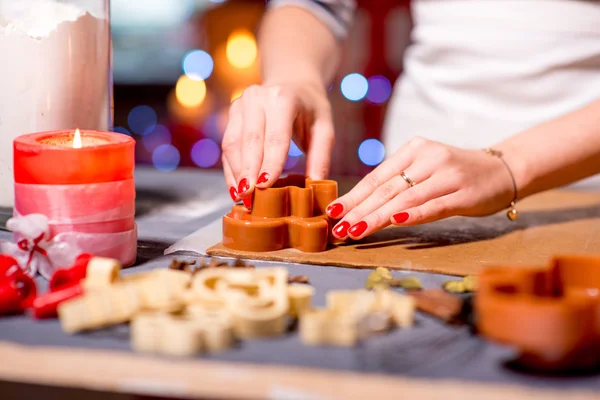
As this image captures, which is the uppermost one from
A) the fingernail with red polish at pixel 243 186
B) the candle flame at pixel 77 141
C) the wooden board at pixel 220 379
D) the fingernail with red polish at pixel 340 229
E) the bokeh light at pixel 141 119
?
the bokeh light at pixel 141 119

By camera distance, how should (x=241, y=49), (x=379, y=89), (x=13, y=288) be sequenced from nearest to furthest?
(x=13, y=288)
(x=379, y=89)
(x=241, y=49)

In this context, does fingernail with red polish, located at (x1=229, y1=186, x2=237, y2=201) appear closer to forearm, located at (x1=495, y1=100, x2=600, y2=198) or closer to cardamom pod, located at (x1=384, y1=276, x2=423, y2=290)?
cardamom pod, located at (x1=384, y1=276, x2=423, y2=290)

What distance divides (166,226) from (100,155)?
1.07ft

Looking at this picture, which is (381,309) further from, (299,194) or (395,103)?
(395,103)

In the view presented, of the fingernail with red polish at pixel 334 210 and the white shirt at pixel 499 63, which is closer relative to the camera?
the fingernail with red polish at pixel 334 210

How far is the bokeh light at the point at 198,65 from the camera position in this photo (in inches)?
143

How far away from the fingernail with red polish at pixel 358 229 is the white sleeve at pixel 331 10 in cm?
74

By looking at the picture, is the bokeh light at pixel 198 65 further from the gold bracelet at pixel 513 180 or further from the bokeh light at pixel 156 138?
the gold bracelet at pixel 513 180

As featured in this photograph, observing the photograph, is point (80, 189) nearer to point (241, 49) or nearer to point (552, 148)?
point (552, 148)

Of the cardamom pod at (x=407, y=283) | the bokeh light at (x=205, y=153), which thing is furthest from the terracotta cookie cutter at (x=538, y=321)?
the bokeh light at (x=205, y=153)

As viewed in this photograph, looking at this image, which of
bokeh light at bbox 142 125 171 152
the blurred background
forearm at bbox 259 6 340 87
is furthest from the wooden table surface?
bokeh light at bbox 142 125 171 152

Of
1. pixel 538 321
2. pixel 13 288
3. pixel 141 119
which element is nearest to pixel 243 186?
pixel 13 288

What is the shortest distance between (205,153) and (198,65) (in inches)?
18.5

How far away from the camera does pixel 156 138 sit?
3.64 m
